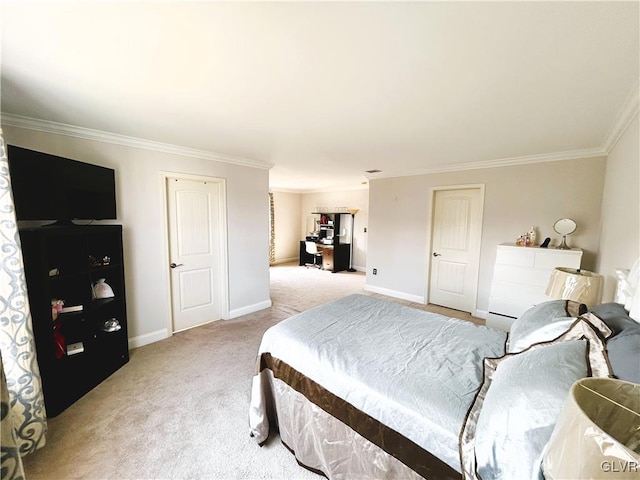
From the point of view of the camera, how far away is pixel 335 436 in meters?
1.39

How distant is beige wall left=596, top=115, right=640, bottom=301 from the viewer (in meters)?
1.72

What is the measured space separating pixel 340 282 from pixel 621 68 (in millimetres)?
5060

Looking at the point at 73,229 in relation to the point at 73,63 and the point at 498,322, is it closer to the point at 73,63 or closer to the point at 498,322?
the point at 73,63

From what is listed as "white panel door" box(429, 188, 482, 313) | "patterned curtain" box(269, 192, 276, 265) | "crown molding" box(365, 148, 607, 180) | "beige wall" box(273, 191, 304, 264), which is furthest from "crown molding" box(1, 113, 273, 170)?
"beige wall" box(273, 191, 304, 264)

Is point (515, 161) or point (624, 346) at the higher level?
point (515, 161)

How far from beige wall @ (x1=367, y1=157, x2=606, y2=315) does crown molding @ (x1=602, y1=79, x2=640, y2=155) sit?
636 mm

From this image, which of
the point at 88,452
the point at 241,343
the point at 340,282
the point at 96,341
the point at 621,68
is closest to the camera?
the point at 621,68

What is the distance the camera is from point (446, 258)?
425 centimetres

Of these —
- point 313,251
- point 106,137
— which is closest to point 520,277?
point 106,137

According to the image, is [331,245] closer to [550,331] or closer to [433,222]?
[433,222]

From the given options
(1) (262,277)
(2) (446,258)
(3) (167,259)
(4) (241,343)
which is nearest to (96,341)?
(3) (167,259)

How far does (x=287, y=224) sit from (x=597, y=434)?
787 centimetres

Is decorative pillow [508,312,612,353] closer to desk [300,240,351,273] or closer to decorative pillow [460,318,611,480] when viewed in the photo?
decorative pillow [460,318,611,480]

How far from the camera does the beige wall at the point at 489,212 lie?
3084mm
